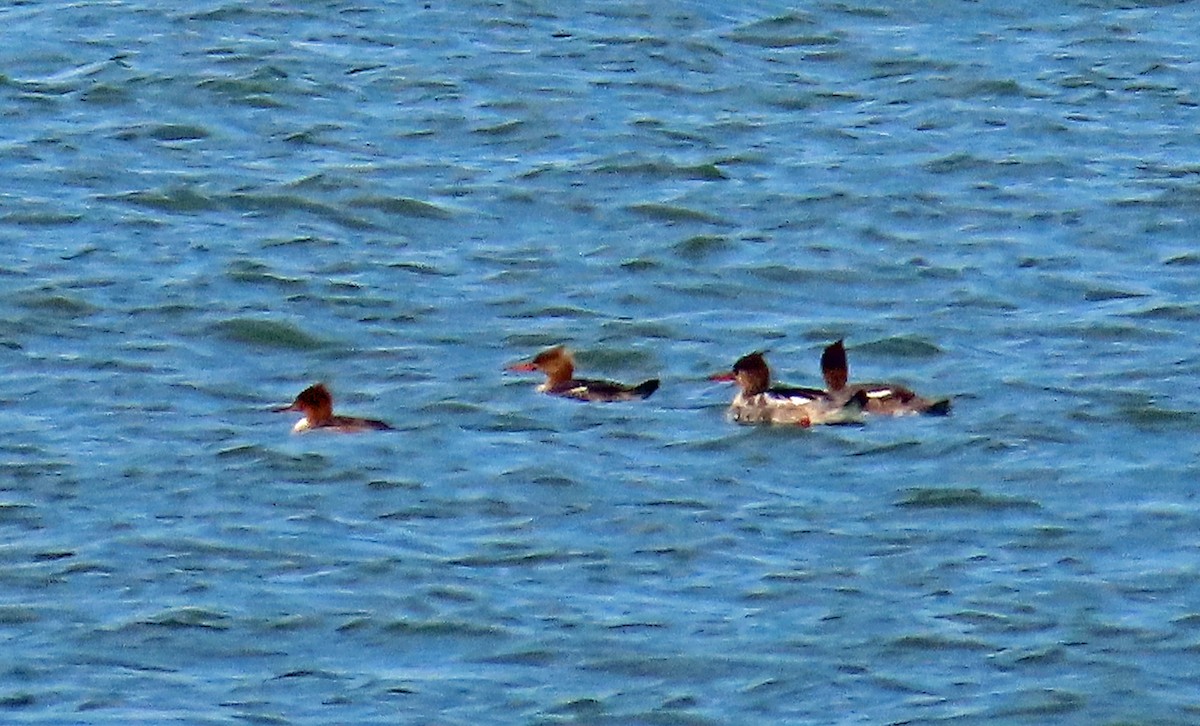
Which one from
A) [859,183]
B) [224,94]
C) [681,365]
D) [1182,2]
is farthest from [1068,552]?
[1182,2]

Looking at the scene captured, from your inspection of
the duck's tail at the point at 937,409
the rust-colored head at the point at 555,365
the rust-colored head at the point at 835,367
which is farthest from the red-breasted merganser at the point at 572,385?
the duck's tail at the point at 937,409

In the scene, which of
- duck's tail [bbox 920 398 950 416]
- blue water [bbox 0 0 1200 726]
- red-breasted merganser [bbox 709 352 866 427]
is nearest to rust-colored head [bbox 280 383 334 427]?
blue water [bbox 0 0 1200 726]

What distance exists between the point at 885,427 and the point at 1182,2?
Result: 9075mm

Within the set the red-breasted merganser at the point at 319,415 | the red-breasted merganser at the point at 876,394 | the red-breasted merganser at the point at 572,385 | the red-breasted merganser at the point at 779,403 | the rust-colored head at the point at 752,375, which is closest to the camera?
the red-breasted merganser at the point at 319,415

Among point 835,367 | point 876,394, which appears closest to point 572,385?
point 835,367

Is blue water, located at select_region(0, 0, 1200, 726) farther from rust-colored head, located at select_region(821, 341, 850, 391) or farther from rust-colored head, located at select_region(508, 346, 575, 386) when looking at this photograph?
rust-colored head, located at select_region(821, 341, 850, 391)

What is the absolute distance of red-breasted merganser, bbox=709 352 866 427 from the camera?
13.1 meters

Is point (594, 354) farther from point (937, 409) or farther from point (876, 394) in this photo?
point (937, 409)

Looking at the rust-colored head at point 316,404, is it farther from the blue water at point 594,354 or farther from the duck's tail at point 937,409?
the duck's tail at point 937,409

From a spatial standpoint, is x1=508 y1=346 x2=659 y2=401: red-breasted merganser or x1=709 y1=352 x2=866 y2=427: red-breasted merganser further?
x1=508 y1=346 x2=659 y2=401: red-breasted merganser

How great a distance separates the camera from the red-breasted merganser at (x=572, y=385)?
1354cm

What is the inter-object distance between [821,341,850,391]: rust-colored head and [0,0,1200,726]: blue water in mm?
370

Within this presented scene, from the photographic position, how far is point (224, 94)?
18.8 meters

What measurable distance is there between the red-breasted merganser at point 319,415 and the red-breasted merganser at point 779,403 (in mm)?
1626
